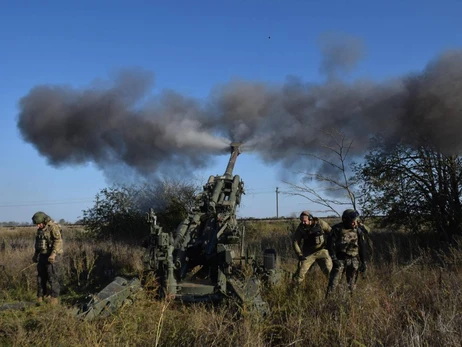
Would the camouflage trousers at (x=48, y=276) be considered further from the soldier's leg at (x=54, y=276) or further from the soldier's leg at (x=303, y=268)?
the soldier's leg at (x=303, y=268)

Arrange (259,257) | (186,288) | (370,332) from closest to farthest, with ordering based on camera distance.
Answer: (370,332) < (186,288) < (259,257)

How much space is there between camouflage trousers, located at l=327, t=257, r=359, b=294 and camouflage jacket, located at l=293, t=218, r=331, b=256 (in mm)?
1086

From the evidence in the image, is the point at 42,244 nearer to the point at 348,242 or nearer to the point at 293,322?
the point at 348,242

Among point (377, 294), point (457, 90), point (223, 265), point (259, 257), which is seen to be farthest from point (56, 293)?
point (457, 90)

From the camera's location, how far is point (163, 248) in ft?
26.6

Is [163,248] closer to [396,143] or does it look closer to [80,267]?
[80,267]

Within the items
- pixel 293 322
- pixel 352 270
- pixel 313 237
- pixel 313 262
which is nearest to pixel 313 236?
pixel 313 237

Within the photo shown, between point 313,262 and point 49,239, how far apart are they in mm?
4808

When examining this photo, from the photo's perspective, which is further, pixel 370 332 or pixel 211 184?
pixel 211 184

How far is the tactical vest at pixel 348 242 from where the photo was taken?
23.0 ft

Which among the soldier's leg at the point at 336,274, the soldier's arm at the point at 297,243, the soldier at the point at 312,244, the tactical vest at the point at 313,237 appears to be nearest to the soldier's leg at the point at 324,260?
the soldier at the point at 312,244

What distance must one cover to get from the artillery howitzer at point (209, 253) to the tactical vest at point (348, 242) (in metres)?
1.38

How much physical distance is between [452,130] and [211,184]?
207 inches

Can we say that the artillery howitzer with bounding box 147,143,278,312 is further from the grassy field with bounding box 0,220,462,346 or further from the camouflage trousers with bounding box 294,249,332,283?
the grassy field with bounding box 0,220,462,346
